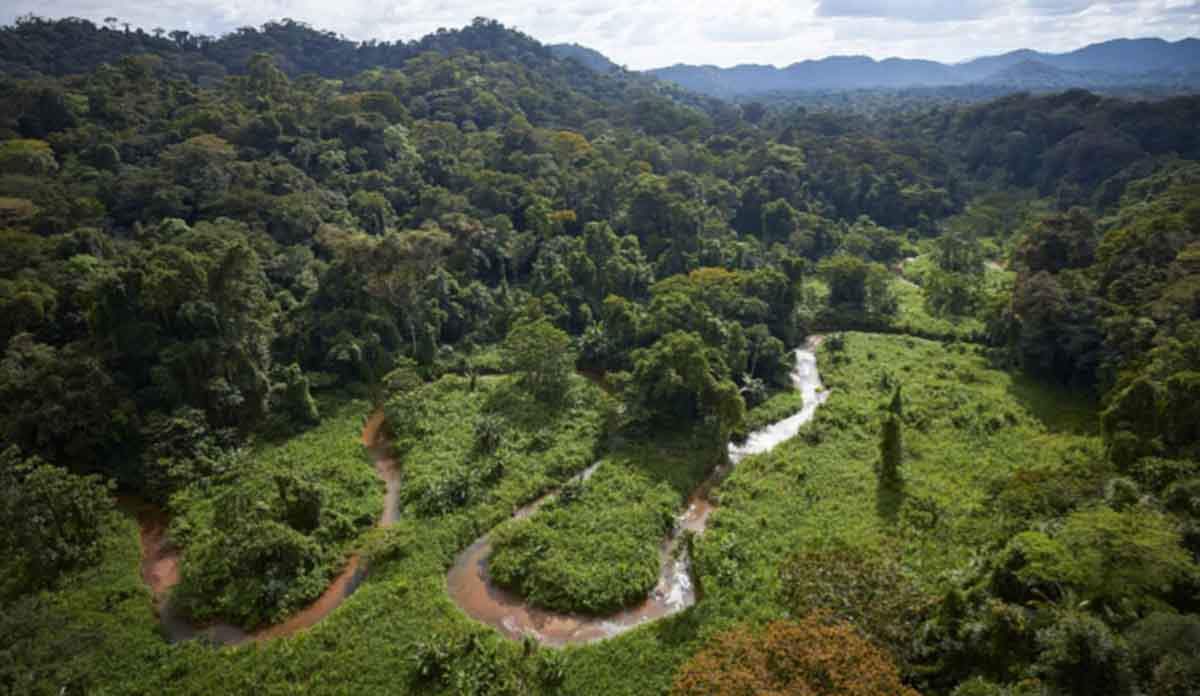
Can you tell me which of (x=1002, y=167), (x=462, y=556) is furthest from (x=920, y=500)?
(x=1002, y=167)

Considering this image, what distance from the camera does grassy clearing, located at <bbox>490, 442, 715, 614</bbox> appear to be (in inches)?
846

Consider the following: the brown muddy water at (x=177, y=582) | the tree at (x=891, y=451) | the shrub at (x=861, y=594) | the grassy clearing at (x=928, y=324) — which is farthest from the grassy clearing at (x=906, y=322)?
the brown muddy water at (x=177, y=582)

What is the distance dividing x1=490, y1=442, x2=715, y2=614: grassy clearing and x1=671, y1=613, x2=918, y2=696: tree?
5.71m

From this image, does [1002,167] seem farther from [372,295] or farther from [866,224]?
[372,295]

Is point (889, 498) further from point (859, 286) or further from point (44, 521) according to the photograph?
point (44, 521)

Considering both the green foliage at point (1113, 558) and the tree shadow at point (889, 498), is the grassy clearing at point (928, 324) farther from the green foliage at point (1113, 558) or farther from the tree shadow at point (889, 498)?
the green foliage at point (1113, 558)

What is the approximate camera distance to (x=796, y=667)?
14.9m

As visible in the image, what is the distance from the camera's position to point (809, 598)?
17500 millimetres

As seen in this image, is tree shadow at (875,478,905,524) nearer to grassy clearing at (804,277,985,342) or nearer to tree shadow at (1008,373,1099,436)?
tree shadow at (1008,373,1099,436)

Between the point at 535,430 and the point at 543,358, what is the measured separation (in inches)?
185

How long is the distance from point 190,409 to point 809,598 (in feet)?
86.9

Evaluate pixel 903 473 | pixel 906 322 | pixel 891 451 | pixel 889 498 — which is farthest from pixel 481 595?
pixel 906 322

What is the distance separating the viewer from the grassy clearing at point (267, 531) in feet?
68.5

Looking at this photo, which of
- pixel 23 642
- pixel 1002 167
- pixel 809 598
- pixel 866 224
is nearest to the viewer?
pixel 23 642
